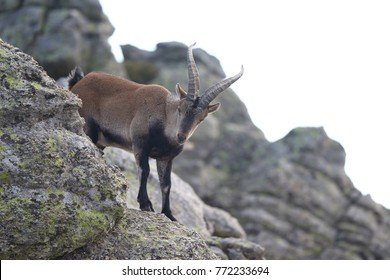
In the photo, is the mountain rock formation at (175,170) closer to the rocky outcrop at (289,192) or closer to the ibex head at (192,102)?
the rocky outcrop at (289,192)

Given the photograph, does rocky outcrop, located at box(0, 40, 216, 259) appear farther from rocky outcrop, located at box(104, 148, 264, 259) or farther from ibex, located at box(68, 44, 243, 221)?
rocky outcrop, located at box(104, 148, 264, 259)

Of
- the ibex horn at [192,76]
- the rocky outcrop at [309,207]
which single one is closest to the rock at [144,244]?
the ibex horn at [192,76]

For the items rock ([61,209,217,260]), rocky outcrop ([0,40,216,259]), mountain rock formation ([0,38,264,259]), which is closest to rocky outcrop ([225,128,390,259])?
rock ([61,209,217,260])

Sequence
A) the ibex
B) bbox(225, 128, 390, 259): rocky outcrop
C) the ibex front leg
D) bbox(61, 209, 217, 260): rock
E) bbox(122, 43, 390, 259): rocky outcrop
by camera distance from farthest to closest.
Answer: bbox(122, 43, 390, 259): rocky outcrop, bbox(225, 128, 390, 259): rocky outcrop, the ibex front leg, the ibex, bbox(61, 209, 217, 260): rock

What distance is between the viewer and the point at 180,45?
184 feet

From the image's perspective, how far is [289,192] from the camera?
40.5 metres

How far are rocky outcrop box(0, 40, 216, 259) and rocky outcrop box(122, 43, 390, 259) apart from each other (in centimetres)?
2876

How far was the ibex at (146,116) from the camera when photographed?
484 inches

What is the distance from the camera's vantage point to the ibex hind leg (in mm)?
11906

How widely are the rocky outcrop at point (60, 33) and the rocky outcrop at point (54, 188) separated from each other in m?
31.4

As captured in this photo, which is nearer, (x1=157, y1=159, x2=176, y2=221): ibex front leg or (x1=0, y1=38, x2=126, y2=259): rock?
(x1=0, y1=38, x2=126, y2=259): rock

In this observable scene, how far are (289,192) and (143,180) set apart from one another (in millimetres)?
29398

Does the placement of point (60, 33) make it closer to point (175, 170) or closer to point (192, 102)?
point (175, 170)
